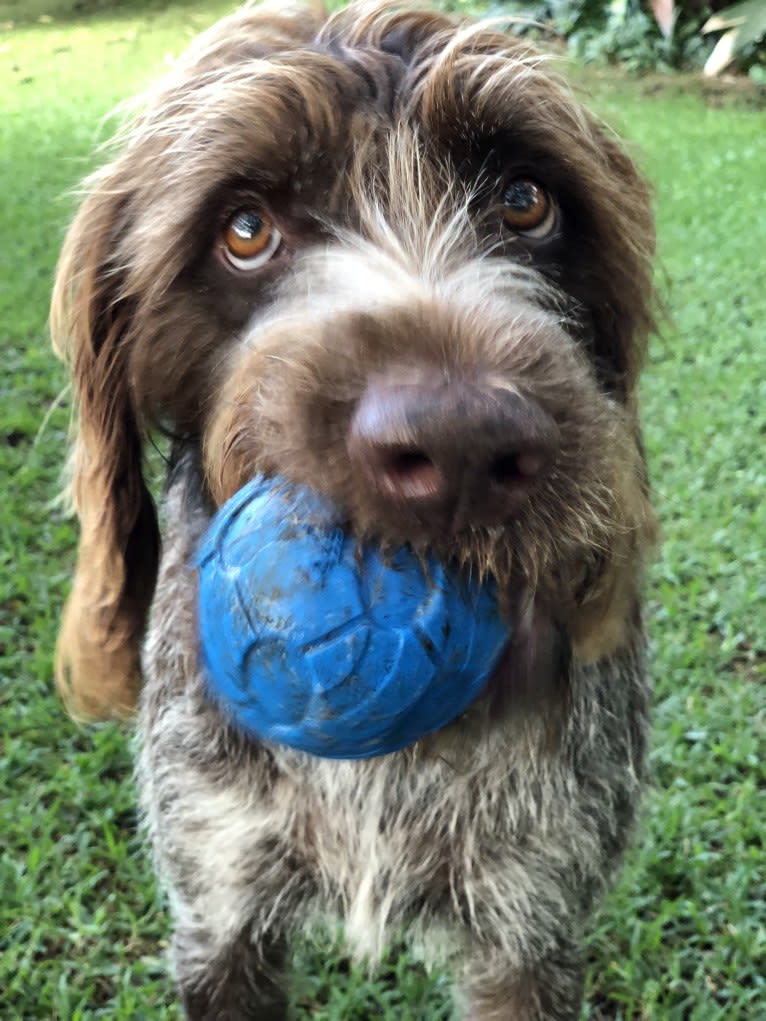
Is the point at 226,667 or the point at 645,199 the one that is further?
the point at 645,199

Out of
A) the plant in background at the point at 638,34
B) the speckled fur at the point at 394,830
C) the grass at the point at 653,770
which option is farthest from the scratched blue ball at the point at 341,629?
the plant in background at the point at 638,34

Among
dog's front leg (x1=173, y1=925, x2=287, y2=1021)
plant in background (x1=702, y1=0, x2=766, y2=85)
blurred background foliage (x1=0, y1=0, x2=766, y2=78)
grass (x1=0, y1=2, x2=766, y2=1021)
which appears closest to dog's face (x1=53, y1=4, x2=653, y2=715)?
grass (x1=0, y1=2, x2=766, y2=1021)

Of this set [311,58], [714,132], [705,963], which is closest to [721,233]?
[714,132]

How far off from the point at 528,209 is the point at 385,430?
0.85 meters

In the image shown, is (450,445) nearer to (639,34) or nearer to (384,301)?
(384,301)

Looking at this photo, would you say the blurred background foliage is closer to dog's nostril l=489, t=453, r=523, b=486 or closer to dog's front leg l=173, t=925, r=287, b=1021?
dog's front leg l=173, t=925, r=287, b=1021

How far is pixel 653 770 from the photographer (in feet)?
11.1

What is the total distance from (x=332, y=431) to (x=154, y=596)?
1243 mm

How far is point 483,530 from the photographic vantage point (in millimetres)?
1396

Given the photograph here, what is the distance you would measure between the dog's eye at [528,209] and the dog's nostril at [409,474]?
2.70ft

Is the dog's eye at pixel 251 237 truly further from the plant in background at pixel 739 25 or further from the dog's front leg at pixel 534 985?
the plant in background at pixel 739 25

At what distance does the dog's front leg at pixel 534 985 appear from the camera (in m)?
2.41

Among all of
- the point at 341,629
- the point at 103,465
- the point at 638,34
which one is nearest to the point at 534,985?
the point at 341,629

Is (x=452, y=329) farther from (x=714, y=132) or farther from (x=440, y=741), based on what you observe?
(x=714, y=132)
